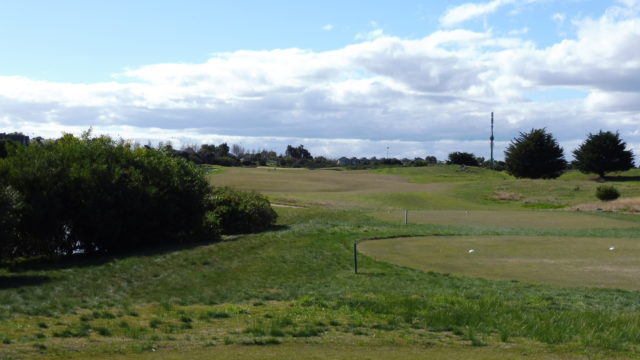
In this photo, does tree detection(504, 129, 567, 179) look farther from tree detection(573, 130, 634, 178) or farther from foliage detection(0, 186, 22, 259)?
foliage detection(0, 186, 22, 259)

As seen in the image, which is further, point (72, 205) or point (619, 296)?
point (72, 205)

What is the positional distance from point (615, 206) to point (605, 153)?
3833 centimetres

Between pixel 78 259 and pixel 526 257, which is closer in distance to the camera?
pixel 526 257

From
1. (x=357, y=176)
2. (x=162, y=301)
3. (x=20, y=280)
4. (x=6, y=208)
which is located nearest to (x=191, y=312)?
(x=162, y=301)

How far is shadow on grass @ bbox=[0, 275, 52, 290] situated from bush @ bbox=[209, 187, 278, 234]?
18.4m

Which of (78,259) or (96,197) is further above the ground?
(96,197)

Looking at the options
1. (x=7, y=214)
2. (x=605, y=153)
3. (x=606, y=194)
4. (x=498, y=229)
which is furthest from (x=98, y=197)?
(x=605, y=153)

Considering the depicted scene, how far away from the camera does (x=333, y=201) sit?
233 ft

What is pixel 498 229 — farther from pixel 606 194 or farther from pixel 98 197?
pixel 606 194

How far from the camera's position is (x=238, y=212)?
143ft

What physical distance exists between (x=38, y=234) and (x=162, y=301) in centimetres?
1451

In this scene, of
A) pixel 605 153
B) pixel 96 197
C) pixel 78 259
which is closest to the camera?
pixel 78 259

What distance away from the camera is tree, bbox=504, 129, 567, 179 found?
102 metres

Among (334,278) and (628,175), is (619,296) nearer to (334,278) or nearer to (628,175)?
(334,278)
